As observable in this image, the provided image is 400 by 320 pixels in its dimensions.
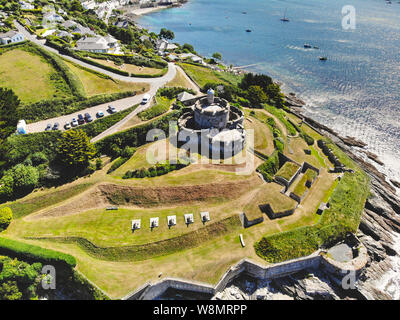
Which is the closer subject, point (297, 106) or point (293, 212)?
point (293, 212)

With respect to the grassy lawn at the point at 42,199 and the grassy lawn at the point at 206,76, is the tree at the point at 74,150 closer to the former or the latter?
the grassy lawn at the point at 42,199

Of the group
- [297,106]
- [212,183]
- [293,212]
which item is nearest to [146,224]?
[212,183]

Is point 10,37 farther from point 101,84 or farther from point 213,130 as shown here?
point 213,130

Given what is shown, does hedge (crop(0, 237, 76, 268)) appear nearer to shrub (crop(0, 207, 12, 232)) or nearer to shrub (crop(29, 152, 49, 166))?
shrub (crop(0, 207, 12, 232))

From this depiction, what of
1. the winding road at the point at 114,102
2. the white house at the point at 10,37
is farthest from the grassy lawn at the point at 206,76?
the white house at the point at 10,37

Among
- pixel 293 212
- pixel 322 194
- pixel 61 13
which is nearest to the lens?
pixel 293 212

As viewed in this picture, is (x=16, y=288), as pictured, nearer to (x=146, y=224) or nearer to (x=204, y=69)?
(x=146, y=224)
